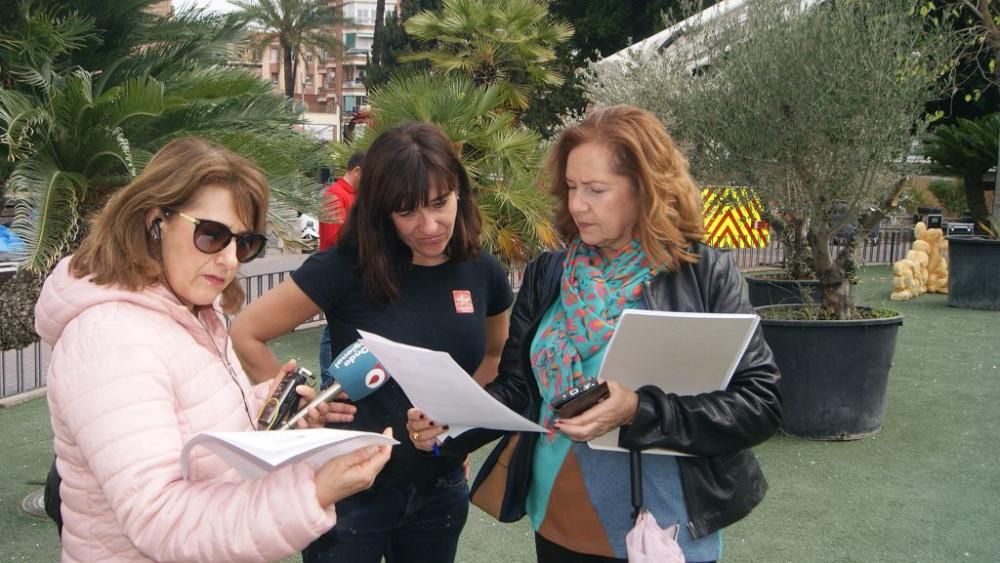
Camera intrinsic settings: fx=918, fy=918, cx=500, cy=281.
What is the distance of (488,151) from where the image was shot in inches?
358

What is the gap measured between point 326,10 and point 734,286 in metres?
45.2

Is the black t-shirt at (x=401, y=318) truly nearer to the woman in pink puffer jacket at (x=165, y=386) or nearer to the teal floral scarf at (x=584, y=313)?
the teal floral scarf at (x=584, y=313)

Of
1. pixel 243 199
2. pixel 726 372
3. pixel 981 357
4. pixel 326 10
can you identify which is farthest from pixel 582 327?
pixel 326 10

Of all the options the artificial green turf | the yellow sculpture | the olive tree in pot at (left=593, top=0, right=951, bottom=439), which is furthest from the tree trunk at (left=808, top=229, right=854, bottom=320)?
the yellow sculpture

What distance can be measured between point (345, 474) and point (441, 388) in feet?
1.35

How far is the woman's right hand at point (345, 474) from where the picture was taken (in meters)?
1.55

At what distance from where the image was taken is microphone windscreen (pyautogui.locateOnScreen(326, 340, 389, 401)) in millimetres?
2256

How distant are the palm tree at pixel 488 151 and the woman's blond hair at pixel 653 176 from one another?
251 inches

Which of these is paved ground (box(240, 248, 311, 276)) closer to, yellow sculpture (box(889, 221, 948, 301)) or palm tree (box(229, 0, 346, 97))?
yellow sculpture (box(889, 221, 948, 301))

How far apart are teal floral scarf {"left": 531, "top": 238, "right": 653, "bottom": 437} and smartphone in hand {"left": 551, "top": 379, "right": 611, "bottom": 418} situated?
223mm

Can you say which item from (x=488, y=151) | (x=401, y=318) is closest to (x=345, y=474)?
(x=401, y=318)

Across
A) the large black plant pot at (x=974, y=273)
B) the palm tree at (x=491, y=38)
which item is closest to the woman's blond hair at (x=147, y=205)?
the large black plant pot at (x=974, y=273)

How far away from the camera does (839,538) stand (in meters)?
4.45

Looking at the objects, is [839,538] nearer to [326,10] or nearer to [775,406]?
[775,406]
